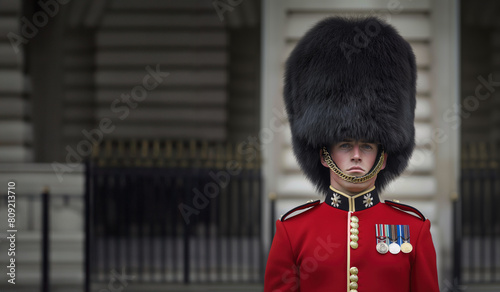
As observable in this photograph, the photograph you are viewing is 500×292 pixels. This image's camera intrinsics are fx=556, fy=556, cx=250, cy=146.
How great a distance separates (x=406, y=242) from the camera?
2504 mm

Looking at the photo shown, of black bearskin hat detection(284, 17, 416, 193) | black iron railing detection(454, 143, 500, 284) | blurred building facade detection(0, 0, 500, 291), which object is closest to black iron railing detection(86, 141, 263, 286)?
blurred building facade detection(0, 0, 500, 291)

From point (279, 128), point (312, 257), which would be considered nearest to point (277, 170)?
point (279, 128)

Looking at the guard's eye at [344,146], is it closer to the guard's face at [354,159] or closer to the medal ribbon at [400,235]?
the guard's face at [354,159]

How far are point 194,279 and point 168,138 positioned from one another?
14.7 ft

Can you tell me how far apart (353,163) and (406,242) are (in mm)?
432

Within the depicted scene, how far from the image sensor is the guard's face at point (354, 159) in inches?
98.0

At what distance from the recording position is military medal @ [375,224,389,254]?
2484 millimetres

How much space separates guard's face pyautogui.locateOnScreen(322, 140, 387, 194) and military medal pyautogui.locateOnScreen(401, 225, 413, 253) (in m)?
0.26

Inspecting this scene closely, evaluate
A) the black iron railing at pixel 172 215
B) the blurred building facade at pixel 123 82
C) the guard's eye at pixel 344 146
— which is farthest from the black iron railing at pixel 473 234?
the guard's eye at pixel 344 146

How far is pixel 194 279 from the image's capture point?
729cm

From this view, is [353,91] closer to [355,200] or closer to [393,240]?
[355,200]

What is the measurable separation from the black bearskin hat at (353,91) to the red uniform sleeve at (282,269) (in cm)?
44

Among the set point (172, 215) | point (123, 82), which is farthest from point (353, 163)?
point (123, 82)

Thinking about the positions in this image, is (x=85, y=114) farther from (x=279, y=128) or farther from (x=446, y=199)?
(x=446, y=199)
